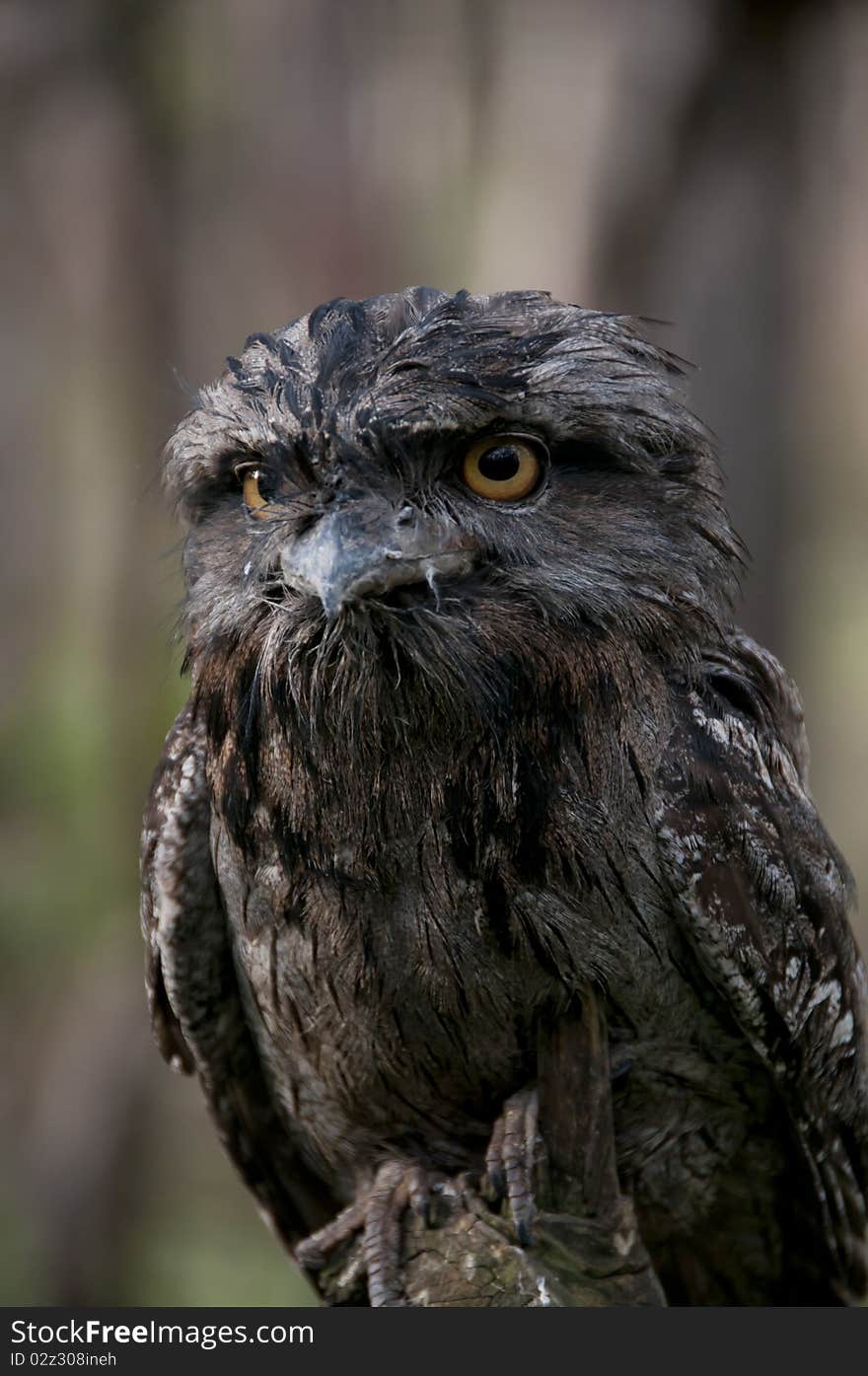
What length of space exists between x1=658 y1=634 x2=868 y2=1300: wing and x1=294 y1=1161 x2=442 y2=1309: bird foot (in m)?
0.73

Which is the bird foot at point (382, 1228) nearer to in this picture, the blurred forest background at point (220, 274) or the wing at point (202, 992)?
the wing at point (202, 992)

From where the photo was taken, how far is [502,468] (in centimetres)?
235

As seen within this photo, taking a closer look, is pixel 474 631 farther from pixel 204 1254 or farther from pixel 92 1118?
pixel 204 1254

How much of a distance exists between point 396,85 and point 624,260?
1.28 metres

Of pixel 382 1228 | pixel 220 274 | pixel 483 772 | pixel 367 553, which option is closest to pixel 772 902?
pixel 483 772

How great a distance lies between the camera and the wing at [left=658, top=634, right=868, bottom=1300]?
2.53m

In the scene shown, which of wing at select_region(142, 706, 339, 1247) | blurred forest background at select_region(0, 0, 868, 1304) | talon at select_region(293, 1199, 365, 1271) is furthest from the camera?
blurred forest background at select_region(0, 0, 868, 1304)

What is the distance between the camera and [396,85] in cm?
580

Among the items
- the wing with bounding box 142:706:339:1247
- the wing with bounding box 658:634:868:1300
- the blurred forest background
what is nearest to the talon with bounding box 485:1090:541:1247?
the wing with bounding box 658:634:868:1300

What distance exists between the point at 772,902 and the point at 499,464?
3.24 ft

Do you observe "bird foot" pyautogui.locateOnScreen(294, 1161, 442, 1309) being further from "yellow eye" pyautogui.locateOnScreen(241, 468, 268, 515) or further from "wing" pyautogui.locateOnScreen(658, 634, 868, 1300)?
"yellow eye" pyautogui.locateOnScreen(241, 468, 268, 515)

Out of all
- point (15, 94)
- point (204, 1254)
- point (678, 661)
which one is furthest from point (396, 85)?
point (204, 1254)

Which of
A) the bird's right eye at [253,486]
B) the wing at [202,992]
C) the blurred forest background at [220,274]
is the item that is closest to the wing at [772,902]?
the bird's right eye at [253,486]

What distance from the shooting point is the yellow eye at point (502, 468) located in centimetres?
232
